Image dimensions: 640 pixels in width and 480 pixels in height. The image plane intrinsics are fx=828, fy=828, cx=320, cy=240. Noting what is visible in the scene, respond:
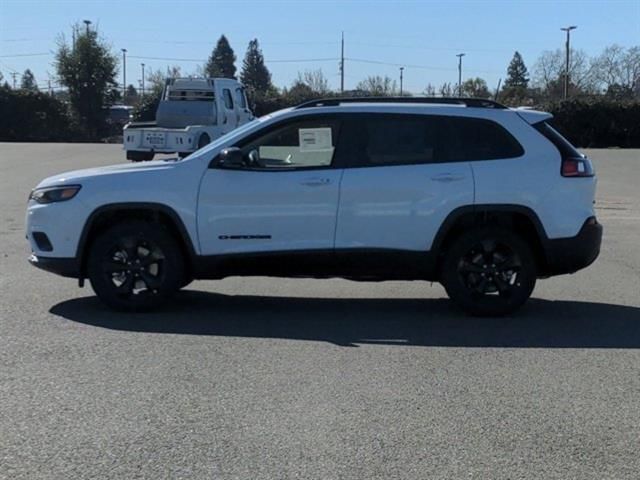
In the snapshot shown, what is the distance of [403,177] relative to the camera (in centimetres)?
744

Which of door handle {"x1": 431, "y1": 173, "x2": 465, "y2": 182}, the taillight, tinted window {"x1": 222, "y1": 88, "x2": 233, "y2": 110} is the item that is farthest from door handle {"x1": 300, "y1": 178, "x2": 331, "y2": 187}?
tinted window {"x1": 222, "y1": 88, "x2": 233, "y2": 110}

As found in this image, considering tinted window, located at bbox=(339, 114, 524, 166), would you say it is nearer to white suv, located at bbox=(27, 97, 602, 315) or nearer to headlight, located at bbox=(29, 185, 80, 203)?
white suv, located at bbox=(27, 97, 602, 315)

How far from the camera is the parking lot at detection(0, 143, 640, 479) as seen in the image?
4406 mm

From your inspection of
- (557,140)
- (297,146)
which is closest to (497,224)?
(557,140)

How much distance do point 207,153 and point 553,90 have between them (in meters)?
70.6

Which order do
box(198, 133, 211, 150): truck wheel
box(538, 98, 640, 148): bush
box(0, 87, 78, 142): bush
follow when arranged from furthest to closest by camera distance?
1. box(0, 87, 78, 142): bush
2. box(538, 98, 640, 148): bush
3. box(198, 133, 211, 150): truck wheel

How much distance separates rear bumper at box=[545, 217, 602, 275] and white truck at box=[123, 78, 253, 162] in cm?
1730

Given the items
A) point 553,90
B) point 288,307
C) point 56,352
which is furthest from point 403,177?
point 553,90

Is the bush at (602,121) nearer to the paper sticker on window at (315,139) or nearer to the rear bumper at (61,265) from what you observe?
the paper sticker on window at (315,139)

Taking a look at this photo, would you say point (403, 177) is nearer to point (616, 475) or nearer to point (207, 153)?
point (207, 153)

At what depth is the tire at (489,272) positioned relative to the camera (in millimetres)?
7523

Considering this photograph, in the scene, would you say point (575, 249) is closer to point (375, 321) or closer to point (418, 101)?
point (375, 321)

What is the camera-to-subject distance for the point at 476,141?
7.61 metres

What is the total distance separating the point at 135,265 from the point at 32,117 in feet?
152
